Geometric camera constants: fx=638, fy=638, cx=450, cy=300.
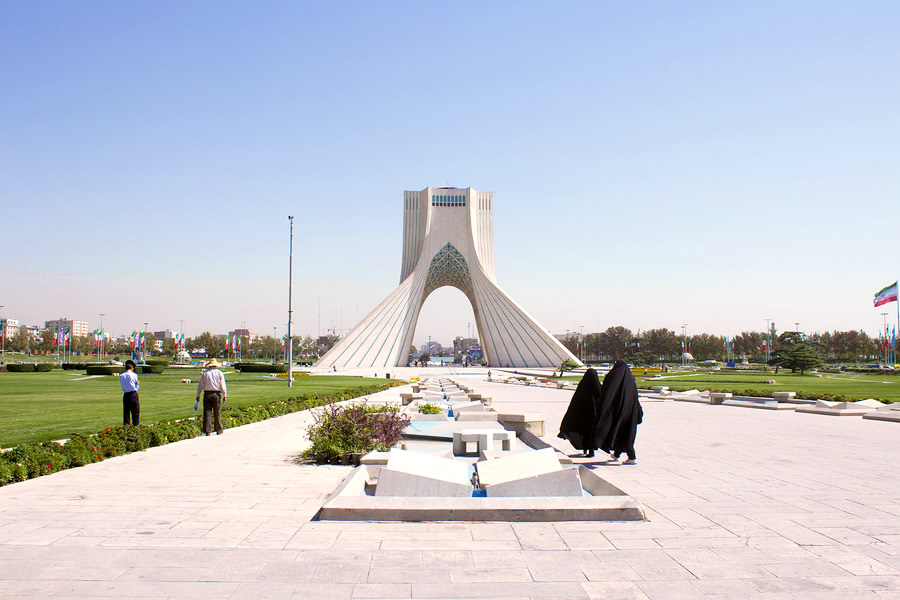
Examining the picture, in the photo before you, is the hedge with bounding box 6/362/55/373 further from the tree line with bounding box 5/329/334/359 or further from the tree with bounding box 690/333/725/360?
the tree with bounding box 690/333/725/360

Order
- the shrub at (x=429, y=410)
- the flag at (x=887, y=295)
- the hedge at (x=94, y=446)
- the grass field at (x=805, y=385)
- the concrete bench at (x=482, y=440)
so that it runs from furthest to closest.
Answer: the flag at (x=887, y=295) < the grass field at (x=805, y=385) < the shrub at (x=429, y=410) < the concrete bench at (x=482, y=440) < the hedge at (x=94, y=446)

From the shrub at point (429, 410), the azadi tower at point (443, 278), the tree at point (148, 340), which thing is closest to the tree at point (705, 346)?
the azadi tower at point (443, 278)

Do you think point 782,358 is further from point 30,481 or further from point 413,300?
point 30,481

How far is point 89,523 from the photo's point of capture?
12.8 ft

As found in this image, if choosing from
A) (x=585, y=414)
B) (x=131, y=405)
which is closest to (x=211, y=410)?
(x=131, y=405)

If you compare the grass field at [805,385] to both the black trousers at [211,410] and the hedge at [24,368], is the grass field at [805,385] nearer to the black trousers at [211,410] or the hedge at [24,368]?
the black trousers at [211,410]

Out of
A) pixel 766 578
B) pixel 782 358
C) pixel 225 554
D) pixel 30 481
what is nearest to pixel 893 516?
pixel 766 578

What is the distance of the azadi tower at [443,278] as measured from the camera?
4700 centimetres

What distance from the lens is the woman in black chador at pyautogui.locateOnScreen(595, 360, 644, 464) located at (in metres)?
6.24

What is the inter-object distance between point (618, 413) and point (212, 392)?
5419 millimetres

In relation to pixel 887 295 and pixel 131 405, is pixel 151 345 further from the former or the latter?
pixel 131 405

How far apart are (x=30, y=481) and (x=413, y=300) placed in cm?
4597

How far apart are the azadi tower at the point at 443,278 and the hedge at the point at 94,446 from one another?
3404 cm

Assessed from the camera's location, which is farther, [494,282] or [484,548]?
[494,282]
